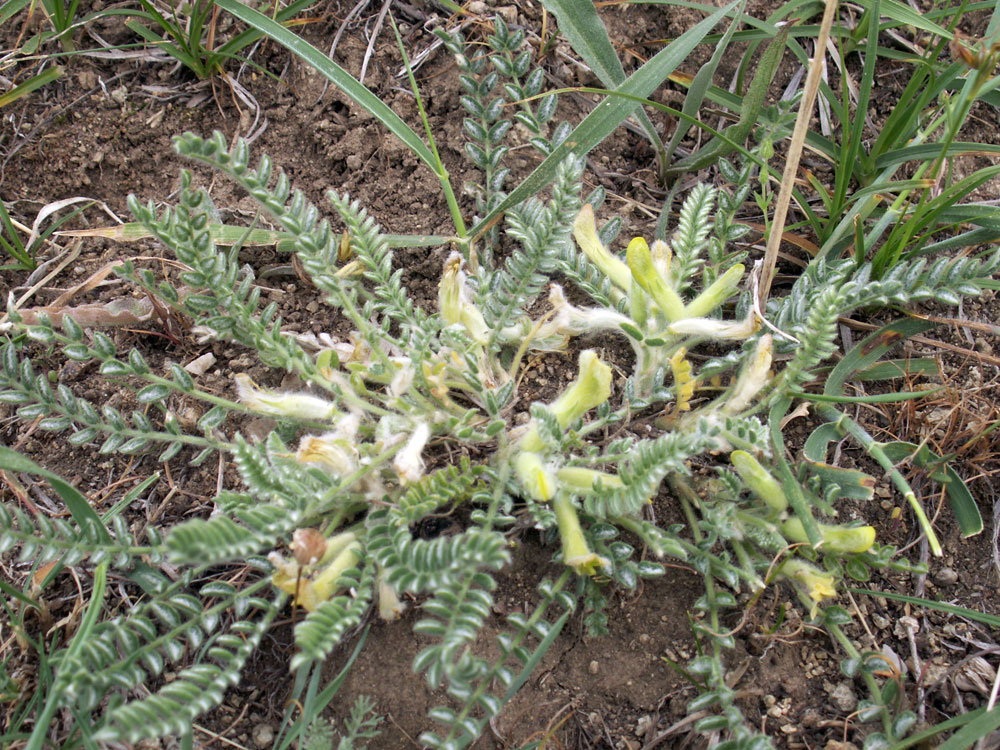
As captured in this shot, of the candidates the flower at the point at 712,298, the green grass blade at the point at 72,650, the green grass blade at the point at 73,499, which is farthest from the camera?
the flower at the point at 712,298

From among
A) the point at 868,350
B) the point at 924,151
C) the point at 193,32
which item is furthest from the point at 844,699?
the point at 193,32

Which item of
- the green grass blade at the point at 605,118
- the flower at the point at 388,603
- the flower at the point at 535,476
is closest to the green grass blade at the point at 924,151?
the green grass blade at the point at 605,118

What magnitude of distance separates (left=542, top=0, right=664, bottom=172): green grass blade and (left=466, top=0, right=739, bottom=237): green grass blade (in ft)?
0.66

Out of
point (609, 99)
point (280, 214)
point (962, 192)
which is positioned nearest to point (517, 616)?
point (280, 214)

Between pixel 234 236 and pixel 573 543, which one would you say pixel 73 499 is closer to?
pixel 234 236

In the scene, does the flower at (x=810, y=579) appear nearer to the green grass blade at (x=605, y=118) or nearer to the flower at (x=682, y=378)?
the flower at (x=682, y=378)

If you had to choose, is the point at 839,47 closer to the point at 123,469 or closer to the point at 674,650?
the point at 674,650

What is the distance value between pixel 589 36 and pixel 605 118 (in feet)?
1.43

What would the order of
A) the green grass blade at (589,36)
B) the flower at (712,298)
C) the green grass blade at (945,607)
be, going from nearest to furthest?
1. the green grass blade at (945,607)
2. the flower at (712,298)
3. the green grass blade at (589,36)

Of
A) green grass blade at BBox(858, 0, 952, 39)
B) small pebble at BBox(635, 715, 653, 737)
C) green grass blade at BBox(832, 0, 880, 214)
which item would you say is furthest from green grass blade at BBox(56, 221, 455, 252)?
green grass blade at BBox(858, 0, 952, 39)

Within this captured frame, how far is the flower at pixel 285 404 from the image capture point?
2125 mm

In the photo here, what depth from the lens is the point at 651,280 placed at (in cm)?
219

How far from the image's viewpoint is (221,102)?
10.1ft

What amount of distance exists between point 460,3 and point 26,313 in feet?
6.42
